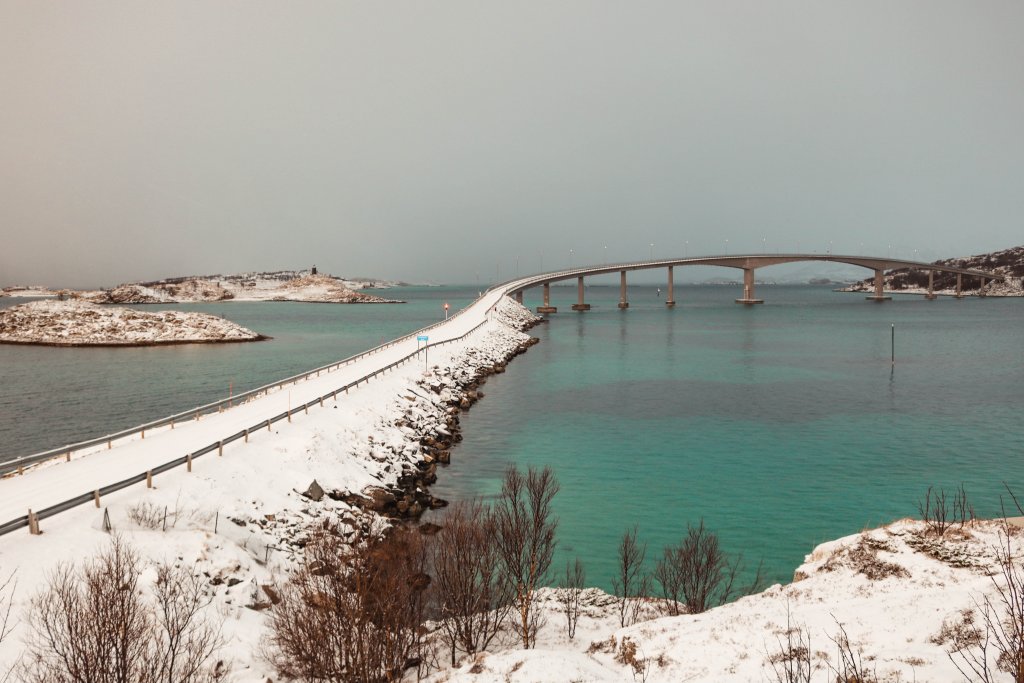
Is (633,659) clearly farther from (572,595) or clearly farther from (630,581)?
(630,581)

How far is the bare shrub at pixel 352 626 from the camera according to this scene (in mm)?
12703

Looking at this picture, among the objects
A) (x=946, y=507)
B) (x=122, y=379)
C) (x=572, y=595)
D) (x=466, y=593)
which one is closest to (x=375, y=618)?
(x=466, y=593)

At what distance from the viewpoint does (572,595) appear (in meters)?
19.4

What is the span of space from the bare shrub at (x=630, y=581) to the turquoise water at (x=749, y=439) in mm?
539

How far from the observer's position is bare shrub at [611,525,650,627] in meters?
18.5

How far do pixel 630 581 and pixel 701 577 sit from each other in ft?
7.64

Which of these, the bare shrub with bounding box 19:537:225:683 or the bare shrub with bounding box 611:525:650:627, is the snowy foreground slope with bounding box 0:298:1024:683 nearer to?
the bare shrub with bounding box 611:525:650:627

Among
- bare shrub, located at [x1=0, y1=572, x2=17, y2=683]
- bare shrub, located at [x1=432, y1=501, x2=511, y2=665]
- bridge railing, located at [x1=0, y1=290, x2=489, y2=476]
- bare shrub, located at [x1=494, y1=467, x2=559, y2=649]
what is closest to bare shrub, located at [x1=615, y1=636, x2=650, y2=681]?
bare shrub, located at [x1=494, y1=467, x2=559, y2=649]

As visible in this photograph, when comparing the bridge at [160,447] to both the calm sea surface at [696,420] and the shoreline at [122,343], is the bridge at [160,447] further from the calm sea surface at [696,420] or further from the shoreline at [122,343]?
the shoreline at [122,343]

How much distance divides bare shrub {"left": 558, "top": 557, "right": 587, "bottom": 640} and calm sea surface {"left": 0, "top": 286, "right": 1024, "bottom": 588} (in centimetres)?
73

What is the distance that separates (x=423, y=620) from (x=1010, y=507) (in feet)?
81.1

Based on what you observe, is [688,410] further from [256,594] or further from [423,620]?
[256,594]

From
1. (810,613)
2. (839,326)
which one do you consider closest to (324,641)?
(810,613)

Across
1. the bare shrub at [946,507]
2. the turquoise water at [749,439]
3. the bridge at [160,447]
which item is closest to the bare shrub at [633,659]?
the turquoise water at [749,439]
